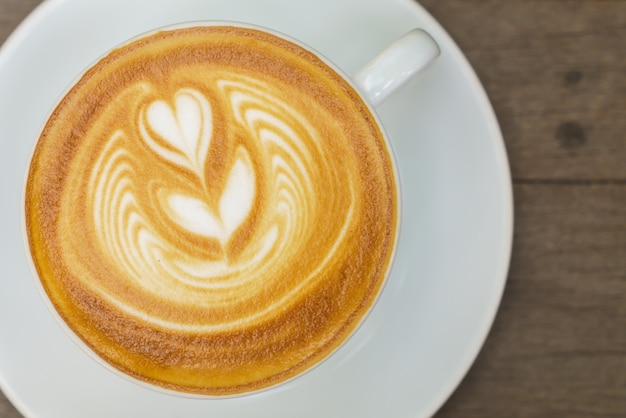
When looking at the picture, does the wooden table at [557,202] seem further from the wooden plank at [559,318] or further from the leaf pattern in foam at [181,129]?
the leaf pattern in foam at [181,129]

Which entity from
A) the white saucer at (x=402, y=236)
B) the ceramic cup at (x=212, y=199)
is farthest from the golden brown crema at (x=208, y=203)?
the white saucer at (x=402, y=236)

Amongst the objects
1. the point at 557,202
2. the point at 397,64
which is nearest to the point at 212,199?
the point at 397,64

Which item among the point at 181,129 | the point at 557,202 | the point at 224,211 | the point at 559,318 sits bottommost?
the point at 559,318

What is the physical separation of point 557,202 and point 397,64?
46 cm

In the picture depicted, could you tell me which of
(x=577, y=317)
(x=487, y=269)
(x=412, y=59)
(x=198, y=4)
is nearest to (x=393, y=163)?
(x=412, y=59)

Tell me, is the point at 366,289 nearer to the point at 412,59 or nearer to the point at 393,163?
the point at 393,163

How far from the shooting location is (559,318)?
1.12 m

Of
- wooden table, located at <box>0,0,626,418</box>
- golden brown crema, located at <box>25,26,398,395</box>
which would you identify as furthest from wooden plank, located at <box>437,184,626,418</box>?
golden brown crema, located at <box>25,26,398,395</box>

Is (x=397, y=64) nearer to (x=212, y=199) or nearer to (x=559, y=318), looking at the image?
(x=212, y=199)

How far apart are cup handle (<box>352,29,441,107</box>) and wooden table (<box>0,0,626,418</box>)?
11.5 inches

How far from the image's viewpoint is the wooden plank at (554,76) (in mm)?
1090

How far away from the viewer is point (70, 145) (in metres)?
0.83

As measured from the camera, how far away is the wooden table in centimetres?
109

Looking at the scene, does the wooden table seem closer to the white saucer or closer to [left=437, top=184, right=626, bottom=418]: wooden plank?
[left=437, top=184, right=626, bottom=418]: wooden plank
